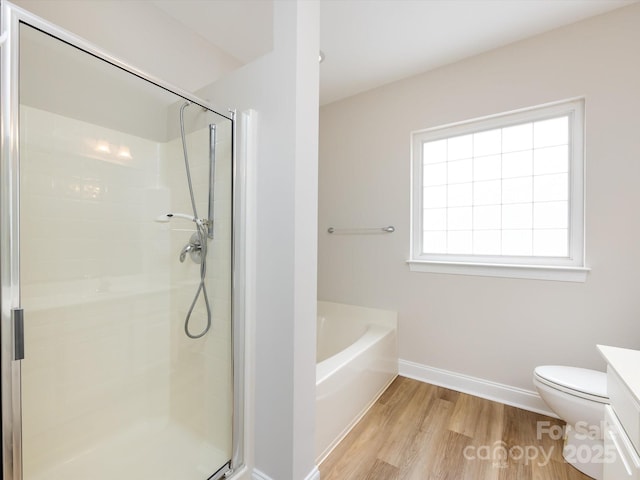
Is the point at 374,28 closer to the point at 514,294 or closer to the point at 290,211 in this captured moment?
the point at 290,211

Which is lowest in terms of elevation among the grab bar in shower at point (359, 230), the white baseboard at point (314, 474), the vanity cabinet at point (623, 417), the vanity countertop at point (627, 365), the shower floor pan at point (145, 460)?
the white baseboard at point (314, 474)

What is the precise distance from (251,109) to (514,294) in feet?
6.53

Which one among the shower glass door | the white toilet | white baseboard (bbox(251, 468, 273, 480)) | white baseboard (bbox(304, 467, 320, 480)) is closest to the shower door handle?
the shower glass door

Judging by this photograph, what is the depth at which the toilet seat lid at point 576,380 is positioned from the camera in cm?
135

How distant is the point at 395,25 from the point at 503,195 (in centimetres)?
135

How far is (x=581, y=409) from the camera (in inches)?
53.4

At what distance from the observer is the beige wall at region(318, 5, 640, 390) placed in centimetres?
165

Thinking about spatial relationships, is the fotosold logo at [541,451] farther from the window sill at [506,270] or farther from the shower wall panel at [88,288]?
the shower wall panel at [88,288]

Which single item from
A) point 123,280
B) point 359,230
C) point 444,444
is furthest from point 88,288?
point 444,444

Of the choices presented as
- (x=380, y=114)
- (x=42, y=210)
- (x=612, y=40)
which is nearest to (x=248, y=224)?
(x=42, y=210)

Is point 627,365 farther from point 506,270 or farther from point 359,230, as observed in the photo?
point 359,230

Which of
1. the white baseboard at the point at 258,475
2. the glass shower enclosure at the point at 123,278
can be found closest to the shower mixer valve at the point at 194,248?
the glass shower enclosure at the point at 123,278

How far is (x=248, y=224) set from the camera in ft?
4.33

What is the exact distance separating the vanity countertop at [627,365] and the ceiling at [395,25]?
1843 mm
